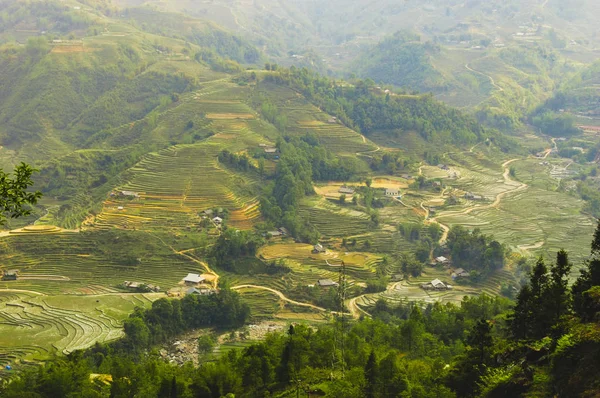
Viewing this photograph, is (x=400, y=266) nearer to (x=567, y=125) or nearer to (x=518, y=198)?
(x=518, y=198)

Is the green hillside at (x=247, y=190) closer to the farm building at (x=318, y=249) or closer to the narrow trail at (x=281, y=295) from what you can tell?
the narrow trail at (x=281, y=295)

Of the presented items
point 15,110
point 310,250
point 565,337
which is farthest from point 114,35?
point 565,337

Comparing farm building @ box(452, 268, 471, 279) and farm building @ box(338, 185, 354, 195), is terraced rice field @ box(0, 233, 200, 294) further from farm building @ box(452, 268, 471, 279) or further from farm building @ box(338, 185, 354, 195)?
farm building @ box(338, 185, 354, 195)

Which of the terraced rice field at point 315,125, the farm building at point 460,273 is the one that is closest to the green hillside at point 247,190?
the terraced rice field at point 315,125

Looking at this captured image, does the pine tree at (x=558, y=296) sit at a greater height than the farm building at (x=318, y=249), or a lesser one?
greater

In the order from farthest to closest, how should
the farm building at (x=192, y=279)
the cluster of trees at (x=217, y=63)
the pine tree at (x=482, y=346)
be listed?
the cluster of trees at (x=217, y=63)
the farm building at (x=192, y=279)
the pine tree at (x=482, y=346)

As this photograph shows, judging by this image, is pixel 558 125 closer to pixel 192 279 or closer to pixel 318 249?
pixel 318 249

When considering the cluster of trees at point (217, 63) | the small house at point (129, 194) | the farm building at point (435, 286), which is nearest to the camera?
the farm building at point (435, 286)

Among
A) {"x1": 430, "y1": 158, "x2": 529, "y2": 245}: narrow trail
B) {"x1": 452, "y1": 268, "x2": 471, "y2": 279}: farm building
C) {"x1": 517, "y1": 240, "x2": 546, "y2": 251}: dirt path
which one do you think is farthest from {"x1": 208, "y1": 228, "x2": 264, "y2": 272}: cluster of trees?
{"x1": 517, "y1": 240, "x2": 546, "y2": 251}: dirt path

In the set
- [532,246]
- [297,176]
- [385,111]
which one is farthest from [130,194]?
[385,111]
